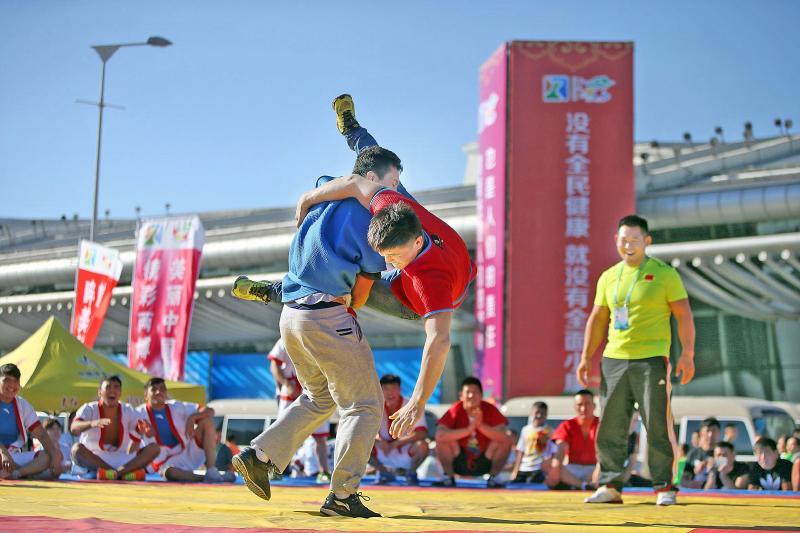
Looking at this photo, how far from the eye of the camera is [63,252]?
3066cm

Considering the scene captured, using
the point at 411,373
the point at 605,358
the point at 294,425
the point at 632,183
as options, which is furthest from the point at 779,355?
the point at 294,425

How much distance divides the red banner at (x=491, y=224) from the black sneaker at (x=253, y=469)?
50.4 feet

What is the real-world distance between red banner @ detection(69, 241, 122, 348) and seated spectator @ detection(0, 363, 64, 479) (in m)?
8.27

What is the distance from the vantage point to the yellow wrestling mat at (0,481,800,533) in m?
4.18

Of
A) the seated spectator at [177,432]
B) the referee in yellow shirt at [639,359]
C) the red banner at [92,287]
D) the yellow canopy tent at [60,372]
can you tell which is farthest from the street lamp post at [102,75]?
the referee in yellow shirt at [639,359]

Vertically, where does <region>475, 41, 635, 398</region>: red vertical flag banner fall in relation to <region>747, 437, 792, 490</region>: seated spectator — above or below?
above

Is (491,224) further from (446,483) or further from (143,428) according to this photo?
(143,428)

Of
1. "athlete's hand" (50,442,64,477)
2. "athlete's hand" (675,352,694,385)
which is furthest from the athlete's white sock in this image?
"athlete's hand" (50,442,64,477)

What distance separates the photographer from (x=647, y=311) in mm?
6531

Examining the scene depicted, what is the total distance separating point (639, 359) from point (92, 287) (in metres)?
12.9

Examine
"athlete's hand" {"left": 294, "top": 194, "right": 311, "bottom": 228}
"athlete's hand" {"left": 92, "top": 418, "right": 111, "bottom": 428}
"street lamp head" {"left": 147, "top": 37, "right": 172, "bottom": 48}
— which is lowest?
"athlete's hand" {"left": 92, "top": 418, "right": 111, "bottom": 428}

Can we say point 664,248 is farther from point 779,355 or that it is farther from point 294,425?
point 294,425

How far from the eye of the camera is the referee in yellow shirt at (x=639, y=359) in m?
6.37

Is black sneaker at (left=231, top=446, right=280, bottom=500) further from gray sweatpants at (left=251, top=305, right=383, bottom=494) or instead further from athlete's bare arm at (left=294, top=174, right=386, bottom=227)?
athlete's bare arm at (left=294, top=174, right=386, bottom=227)
